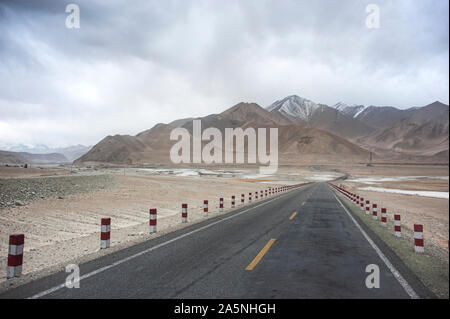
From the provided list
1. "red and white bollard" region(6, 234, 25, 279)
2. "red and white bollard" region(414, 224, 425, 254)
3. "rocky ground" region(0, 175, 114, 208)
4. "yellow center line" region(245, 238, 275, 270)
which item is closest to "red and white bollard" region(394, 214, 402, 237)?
"red and white bollard" region(414, 224, 425, 254)

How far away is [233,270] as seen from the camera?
237 inches

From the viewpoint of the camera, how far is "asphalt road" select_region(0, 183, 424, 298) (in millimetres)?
4895

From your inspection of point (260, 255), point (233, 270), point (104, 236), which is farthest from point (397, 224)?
point (104, 236)

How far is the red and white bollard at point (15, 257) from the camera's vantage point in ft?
19.7

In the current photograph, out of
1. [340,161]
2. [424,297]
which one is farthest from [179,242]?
[340,161]

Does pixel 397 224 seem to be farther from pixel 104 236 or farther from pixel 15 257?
pixel 15 257

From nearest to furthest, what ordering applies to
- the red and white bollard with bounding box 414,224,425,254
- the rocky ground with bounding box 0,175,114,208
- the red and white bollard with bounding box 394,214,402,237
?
the red and white bollard with bounding box 414,224,425,254
the red and white bollard with bounding box 394,214,402,237
the rocky ground with bounding box 0,175,114,208

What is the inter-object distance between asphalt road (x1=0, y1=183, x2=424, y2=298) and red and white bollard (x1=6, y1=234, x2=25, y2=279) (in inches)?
35.2

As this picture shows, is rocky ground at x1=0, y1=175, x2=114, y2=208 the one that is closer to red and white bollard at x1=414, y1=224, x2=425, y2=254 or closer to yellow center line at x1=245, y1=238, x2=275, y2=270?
yellow center line at x1=245, y1=238, x2=275, y2=270

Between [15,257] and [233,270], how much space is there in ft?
15.0

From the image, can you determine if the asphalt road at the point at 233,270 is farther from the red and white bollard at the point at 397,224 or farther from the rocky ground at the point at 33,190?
the rocky ground at the point at 33,190

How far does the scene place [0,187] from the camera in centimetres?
1881

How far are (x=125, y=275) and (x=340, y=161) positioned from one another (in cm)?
18268
